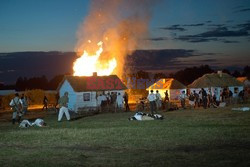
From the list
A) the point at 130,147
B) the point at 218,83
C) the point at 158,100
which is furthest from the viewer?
the point at 218,83

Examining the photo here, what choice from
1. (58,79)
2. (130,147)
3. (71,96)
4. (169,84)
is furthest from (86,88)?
(58,79)

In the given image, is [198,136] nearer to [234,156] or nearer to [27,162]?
[234,156]

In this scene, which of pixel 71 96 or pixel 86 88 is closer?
pixel 71 96

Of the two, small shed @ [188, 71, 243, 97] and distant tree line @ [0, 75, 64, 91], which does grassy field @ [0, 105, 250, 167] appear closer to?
small shed @ [188, 71, 243, 97]

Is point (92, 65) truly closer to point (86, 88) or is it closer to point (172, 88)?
point (86, 88)

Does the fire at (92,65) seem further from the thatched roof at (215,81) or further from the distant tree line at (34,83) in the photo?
the distant tree line at (34,83)

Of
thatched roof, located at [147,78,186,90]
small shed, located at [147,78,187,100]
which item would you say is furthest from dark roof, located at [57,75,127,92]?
thatched roof, located at [147,78,186,90]

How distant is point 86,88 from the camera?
46.0 m

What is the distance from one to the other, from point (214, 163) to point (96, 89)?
1396 inches

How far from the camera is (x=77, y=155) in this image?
542 inches

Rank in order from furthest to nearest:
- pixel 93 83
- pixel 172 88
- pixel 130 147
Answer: pixel 172 88
pixel 93 83
pixel 130 147

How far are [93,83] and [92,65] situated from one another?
8661 mm

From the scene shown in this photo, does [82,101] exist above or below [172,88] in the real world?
below

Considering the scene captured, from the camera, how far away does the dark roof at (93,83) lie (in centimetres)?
4600
